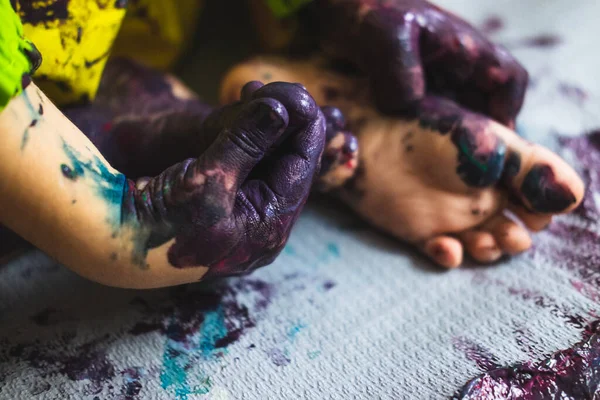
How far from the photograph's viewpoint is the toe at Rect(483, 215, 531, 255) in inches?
26.4

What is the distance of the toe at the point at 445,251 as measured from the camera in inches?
26.6

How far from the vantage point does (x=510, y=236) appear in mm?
673

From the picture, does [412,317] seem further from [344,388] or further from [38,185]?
[38,185]

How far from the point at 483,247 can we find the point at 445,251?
→ 47 millimetres

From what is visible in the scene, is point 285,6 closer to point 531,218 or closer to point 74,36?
point 74,36

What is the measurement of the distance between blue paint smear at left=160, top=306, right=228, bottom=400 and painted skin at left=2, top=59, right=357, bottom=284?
0.26ft

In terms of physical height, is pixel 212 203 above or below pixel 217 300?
above

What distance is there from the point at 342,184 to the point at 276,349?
0.80ft

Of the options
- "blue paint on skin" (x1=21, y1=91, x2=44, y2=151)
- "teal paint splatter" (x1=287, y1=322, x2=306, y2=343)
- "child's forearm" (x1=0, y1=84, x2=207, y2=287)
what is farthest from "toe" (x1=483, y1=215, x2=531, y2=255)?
"blue paint on skin" (x1=21, y1=91, x2=44, y2=151)

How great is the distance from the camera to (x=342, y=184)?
73 cm

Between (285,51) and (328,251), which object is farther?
(285,51)

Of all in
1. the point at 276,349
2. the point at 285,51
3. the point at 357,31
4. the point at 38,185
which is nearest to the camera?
the point at 38,185

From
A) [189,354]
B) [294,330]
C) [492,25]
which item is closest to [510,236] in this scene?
[294,330]

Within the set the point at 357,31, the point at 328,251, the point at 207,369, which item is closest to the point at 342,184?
the point at 328,251
